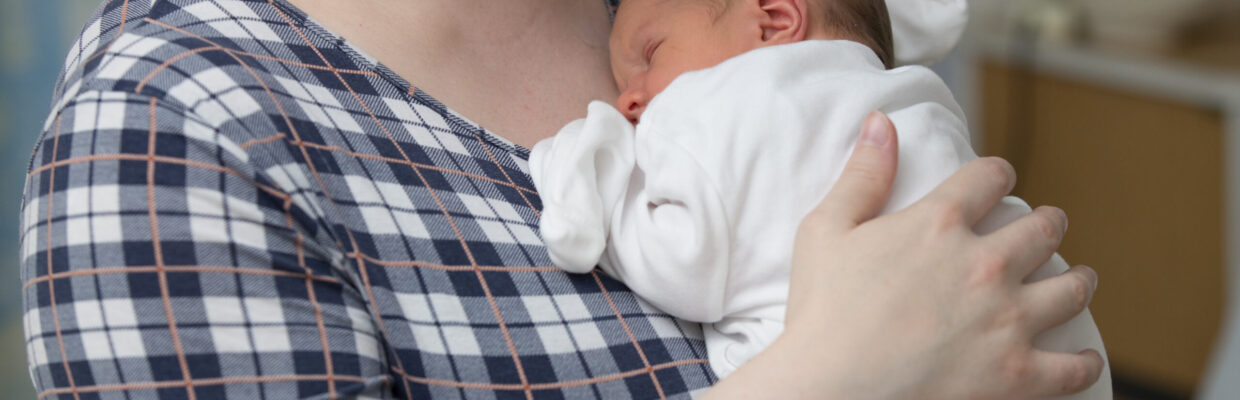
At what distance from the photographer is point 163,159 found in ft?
2.12

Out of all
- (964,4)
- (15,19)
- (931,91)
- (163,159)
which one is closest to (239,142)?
(163,159)

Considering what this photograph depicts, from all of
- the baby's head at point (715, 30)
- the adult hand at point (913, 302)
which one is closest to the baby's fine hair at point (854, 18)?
the baby's head at point (715, 30)

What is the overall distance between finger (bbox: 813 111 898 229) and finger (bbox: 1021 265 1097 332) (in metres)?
0.13

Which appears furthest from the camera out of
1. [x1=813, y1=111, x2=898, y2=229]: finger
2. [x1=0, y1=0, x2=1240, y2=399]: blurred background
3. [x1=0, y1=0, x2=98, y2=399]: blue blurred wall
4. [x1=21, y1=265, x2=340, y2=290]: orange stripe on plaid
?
[x1=0, y1=0, x2=1240, y2=399]: blurred background

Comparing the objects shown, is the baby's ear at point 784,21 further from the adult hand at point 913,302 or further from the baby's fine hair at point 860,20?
the adult hand at point 913,302

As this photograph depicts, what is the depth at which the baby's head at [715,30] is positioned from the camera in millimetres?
922

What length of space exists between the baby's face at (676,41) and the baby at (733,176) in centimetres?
5

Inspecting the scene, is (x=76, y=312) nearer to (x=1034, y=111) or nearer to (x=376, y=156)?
Answer: (x=376, y=156)

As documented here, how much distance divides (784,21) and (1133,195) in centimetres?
202

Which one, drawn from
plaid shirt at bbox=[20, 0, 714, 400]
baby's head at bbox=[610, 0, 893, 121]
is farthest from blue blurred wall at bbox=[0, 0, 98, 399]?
baby's head at bbox=[610, 0, 893, 121]

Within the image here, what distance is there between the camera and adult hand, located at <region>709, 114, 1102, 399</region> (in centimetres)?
69

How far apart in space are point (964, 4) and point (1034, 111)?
1759 mm

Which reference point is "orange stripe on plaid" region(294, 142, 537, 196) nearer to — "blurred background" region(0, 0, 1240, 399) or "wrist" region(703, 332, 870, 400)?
"wrist" region(703, 332, 870, 400)

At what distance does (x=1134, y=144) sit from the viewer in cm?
259
